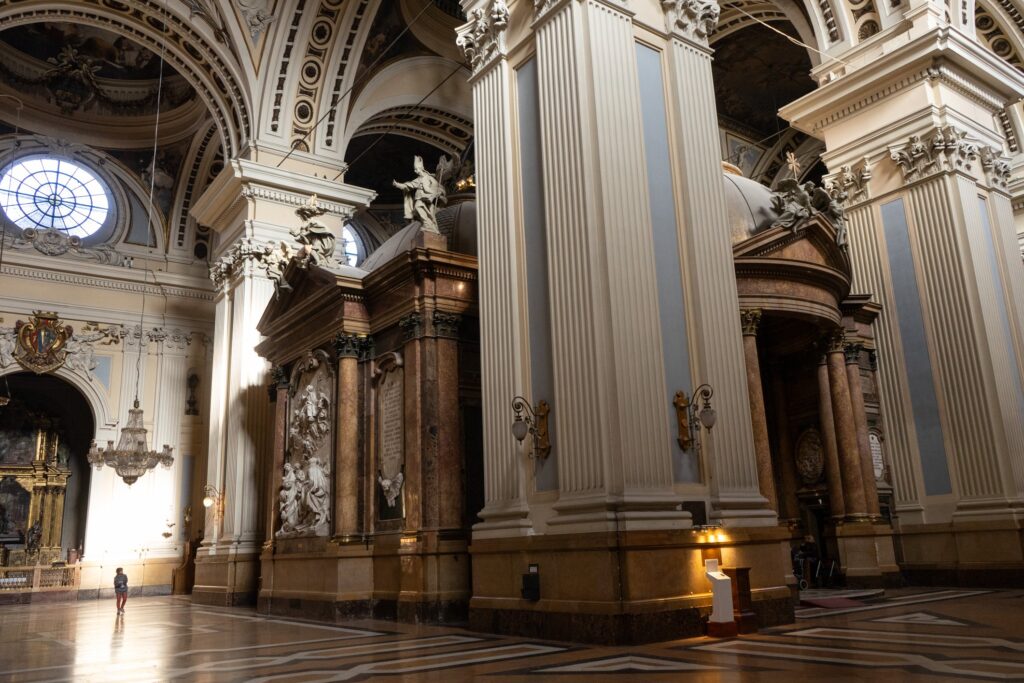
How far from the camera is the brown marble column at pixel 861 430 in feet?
41.5

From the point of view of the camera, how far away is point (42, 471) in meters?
23.0

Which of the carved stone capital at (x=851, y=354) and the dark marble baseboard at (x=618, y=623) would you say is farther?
the carved stone capital at (x=851, y=354)

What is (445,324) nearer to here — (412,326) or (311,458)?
(412,326)

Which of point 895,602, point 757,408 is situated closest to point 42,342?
point 757,408

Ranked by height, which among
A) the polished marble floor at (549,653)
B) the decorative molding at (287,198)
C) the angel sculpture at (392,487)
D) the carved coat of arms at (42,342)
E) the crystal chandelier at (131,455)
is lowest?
the polished marble floor at (549,653)

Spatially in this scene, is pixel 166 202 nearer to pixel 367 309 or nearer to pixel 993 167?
pixel 367 309

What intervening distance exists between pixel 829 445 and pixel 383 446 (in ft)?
22.1

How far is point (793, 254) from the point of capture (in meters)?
11.6

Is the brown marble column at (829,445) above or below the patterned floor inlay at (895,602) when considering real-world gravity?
above

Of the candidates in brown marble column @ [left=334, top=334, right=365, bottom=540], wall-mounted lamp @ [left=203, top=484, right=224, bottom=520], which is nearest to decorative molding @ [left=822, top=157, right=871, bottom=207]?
brown marble column @ [left=334, top=334, right=365, bottom=540]

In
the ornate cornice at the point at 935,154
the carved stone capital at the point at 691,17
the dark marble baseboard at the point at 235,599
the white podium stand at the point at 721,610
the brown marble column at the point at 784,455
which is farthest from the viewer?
the dark marble baseboard at the point at 235,599

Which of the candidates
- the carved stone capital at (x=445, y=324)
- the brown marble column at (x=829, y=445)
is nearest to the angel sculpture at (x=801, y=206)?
the brown marble column at (x=829, y=445)

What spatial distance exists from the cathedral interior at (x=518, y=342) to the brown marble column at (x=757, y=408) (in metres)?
0.05

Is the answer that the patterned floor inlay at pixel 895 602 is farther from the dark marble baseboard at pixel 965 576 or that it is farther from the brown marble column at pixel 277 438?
the brown marble column at pixel 277 438
